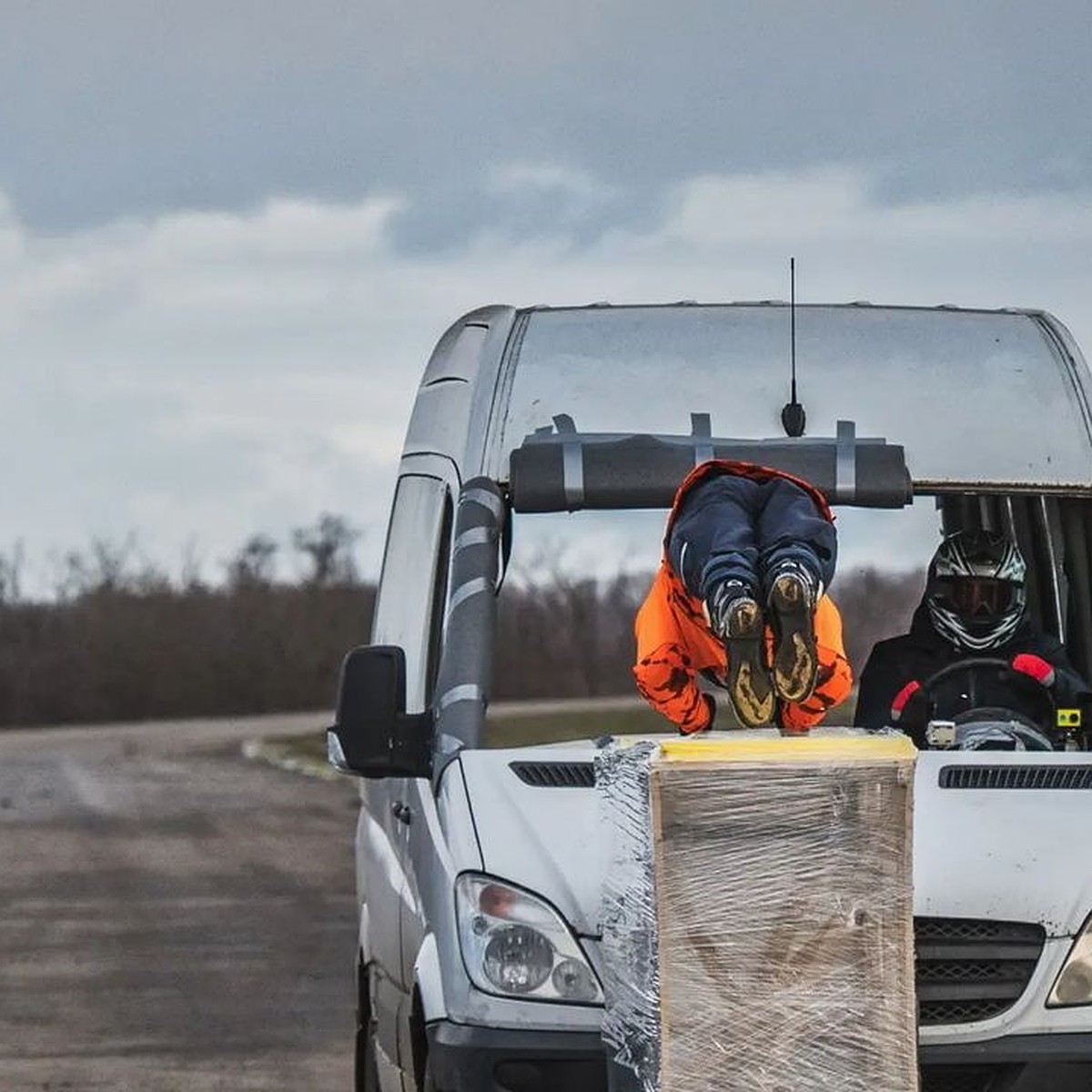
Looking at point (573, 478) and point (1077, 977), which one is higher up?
point (573, 478)

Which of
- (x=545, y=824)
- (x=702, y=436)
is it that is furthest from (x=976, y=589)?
(x=545, y=824)

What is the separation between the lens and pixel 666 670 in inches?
296

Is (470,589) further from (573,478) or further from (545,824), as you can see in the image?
(545,824)

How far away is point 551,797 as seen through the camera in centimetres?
693

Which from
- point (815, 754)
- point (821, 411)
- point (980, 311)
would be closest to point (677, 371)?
point (821, 411)

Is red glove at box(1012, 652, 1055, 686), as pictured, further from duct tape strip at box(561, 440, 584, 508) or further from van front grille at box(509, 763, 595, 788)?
van front grille at box(509, 763, 595, 788)

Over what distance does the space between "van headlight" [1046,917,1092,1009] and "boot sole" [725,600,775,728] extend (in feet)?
2.75

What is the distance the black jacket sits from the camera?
817cm

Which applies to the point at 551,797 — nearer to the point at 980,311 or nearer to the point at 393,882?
the point at 393,882

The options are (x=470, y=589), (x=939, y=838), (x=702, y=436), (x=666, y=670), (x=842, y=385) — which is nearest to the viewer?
(x=939, y=838)

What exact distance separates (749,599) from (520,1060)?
1.12m

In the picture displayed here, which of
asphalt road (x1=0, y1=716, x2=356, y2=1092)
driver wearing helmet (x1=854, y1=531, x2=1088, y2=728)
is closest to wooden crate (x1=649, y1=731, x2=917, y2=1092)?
driver wearing helmet (x1=854, y1=531, x2=1088, y2=728)

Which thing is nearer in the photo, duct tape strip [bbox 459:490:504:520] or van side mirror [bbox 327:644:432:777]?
van side mirror [bbox 327:644:432:777]

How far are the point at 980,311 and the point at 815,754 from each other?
2.62 m
